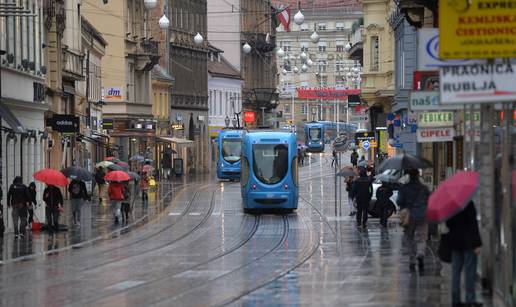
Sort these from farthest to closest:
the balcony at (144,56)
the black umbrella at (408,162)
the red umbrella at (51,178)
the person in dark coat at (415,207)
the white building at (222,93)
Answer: the white building at (222,93) → the balcony at (144,56) → the red umbrella at (51,178) → the black umbrella at (408,162) → the person in dark coat at (415,207)

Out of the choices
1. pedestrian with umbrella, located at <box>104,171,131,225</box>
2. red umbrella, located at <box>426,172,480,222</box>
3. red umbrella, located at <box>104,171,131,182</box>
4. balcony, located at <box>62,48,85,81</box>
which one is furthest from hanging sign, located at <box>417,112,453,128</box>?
balcony, located at <box>62,48,85,81</box>

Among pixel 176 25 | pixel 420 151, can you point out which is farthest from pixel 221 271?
pixel 176 25

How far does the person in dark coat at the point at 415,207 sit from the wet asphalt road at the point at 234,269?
1.98 feet

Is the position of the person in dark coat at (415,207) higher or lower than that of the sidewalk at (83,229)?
higher

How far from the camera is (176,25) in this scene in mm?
113312

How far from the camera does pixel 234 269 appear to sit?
25797 mm

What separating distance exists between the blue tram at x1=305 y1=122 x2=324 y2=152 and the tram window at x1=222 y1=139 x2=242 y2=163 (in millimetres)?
66521

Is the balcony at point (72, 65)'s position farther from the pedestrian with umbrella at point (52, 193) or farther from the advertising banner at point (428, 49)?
the advertising banner at point (428, 49)

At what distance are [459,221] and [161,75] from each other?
8855 centimetres

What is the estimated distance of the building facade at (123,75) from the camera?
87.9 metres

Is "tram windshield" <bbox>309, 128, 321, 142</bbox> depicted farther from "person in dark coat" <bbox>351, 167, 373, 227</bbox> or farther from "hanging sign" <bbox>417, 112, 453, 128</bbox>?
"hanging sign" <bbox>417, 112, 453, 128</bbox>

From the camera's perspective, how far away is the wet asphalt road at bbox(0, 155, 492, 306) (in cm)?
2042

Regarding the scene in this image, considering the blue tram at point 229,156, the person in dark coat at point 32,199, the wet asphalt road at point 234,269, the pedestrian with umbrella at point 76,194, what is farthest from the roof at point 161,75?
the person in dark coat at point 32,199

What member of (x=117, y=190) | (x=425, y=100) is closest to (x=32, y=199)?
(x=117, y=190)
